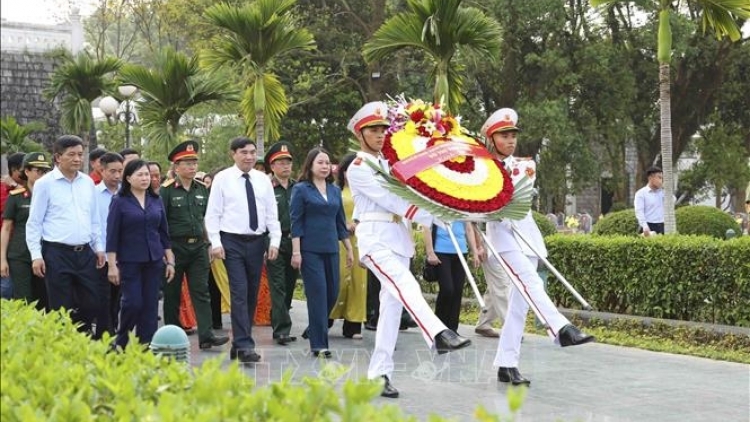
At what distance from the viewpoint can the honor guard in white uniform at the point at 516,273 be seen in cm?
749

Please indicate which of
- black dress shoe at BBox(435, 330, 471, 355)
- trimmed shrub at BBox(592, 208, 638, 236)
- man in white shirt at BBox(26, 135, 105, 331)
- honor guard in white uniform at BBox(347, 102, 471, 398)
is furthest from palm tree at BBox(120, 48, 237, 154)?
black dress shoe at BBox(435, 330, 471, 355)

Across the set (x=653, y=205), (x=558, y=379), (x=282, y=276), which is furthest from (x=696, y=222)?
(x=558, y=379)

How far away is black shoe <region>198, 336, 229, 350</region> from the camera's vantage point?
9.87 meters

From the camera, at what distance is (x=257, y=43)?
16.6m

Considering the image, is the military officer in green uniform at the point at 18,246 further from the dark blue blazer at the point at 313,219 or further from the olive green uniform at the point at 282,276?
the dark blue blazer at the point at 313,219

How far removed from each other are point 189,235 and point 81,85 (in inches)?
642

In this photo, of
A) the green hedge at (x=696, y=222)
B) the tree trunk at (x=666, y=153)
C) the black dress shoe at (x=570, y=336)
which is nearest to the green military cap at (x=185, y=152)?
the black dress shoe at (x=570, y=336)

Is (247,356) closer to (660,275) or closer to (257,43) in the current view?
(660,275)

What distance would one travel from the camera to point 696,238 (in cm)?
1126

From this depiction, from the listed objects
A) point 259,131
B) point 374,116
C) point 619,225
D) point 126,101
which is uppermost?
point 126,101

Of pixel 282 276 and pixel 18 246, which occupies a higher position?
pixel 18 246

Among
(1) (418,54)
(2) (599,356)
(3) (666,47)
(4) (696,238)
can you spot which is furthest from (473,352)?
(1) (418,54)

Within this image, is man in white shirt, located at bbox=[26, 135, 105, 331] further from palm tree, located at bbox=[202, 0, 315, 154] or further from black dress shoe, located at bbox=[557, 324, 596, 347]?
palm tree, located at bbox=[202, 0, 315, 154]

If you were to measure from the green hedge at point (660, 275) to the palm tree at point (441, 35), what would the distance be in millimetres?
2976
